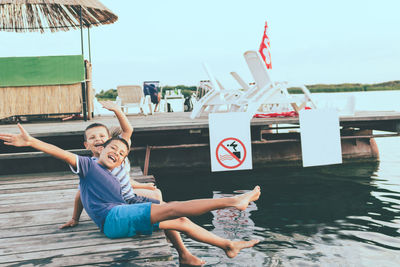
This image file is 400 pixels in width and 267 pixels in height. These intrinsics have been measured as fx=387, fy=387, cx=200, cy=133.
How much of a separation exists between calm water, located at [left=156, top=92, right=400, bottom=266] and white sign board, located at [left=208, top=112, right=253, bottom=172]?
51 cm

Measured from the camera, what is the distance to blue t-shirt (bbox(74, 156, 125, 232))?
9.01ft

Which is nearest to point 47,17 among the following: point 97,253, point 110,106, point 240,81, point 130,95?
point 130,95

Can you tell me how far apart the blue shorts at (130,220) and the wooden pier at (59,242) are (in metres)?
0.13

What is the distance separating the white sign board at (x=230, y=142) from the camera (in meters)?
6.82

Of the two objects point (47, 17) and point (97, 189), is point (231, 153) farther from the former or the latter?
point (47, 17)

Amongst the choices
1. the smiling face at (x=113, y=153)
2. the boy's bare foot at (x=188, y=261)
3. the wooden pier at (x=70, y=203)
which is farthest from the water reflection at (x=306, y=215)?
the smiling face at (x=113, y=153)

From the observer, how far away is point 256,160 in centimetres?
881

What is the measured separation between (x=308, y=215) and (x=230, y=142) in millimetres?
2047

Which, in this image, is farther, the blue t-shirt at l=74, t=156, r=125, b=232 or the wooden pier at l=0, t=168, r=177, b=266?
the blue t-shirt at l=74, t=156, r=125, b=232

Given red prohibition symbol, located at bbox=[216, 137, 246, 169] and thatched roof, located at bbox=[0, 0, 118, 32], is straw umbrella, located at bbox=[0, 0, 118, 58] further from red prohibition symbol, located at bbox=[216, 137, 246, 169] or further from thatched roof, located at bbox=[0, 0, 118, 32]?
red prohibition symbol, located at bbox=[216, 137, 246, 169]

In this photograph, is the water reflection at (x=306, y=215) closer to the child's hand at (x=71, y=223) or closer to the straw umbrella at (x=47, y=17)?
the child's hand at (x=71, y=223)

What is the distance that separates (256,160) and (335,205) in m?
3.02

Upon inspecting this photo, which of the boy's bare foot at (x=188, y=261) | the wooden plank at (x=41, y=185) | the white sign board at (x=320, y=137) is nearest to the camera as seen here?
the boy's bare foot at (x=188, y=261)

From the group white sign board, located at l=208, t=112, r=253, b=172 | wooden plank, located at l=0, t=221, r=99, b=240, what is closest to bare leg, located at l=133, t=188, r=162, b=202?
wooden plank, located at l=0, t=221, r=99, b=240
